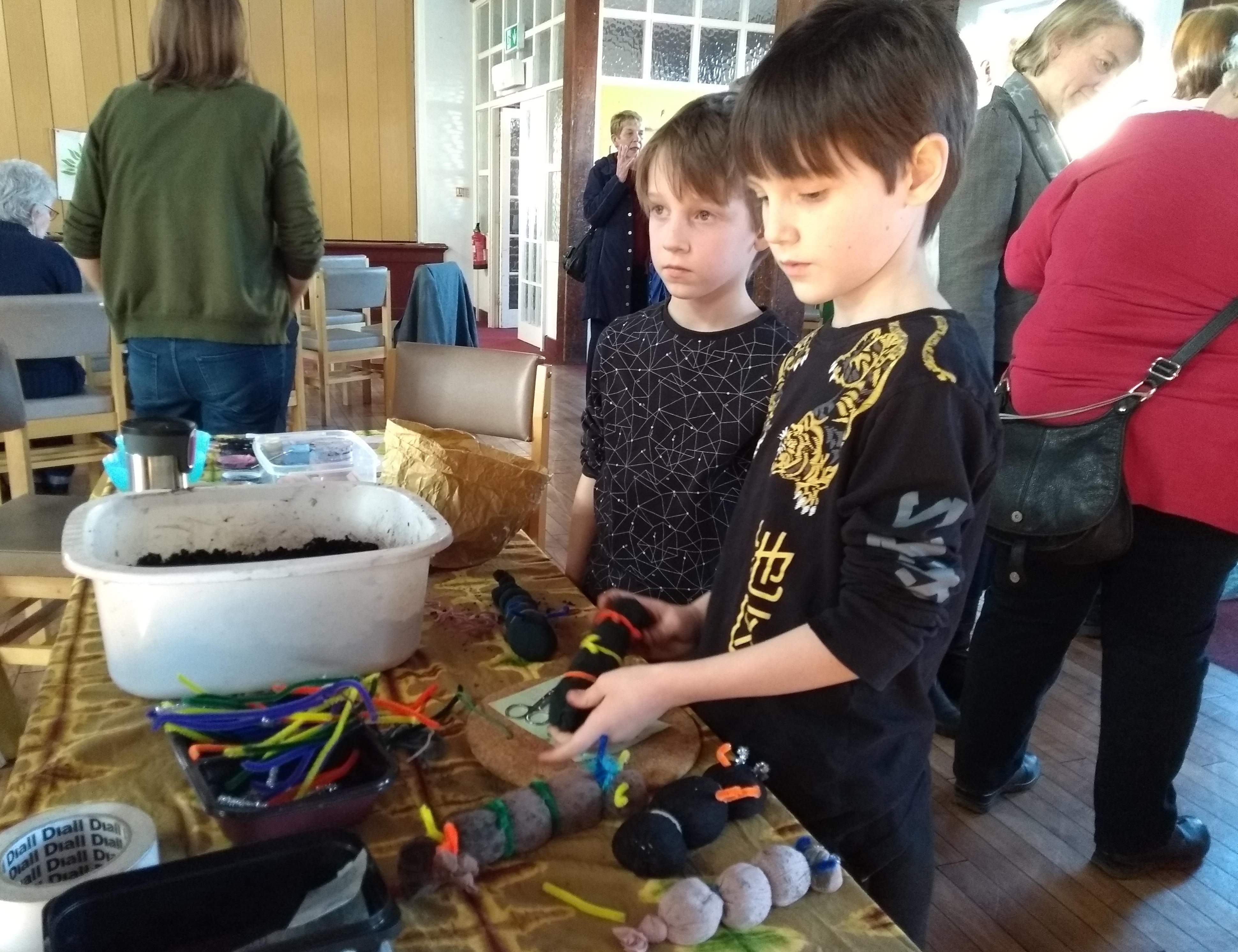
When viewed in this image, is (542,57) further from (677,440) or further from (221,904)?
(221,904)

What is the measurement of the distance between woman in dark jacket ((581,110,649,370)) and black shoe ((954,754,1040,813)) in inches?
110

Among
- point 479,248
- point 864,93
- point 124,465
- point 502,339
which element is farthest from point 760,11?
point 864,93

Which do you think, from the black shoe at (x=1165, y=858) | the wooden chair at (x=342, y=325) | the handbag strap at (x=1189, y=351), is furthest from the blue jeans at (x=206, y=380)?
the wooden chair at (x=342, y=325)

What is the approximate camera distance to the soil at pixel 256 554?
0.89 metres

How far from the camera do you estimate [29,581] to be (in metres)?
1.72

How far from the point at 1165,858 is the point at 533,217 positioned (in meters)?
6.40

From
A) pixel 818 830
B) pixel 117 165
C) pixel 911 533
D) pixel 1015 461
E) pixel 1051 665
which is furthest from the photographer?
pixel 117 165

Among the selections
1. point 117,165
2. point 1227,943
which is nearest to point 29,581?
point 117,165

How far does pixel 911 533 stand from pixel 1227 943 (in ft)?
4.53

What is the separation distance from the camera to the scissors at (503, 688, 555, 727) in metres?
0.76

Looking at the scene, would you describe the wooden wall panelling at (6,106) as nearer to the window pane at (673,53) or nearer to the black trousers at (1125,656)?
the window pane at (673,53)

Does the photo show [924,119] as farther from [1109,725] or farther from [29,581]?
[29,581]

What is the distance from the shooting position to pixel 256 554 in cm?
98

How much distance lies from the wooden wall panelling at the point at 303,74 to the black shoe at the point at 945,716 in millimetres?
6074
